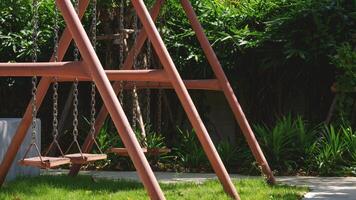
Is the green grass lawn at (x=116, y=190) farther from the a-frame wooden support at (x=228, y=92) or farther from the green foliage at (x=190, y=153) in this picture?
the green foliage at (x=190, y=153)

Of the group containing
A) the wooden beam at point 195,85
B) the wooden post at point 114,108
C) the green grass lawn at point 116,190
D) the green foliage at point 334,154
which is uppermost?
the wooden post at point 114,108

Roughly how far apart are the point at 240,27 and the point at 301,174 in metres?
2.99

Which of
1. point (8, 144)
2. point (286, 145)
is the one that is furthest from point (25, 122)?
point (286, 145)

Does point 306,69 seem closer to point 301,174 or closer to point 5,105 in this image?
point 301,174

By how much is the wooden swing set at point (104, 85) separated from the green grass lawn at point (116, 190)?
0.30 meters

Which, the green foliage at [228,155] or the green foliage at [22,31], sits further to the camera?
the green foliage at [22,31]

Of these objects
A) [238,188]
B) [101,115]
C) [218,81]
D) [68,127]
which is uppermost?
[218,81]

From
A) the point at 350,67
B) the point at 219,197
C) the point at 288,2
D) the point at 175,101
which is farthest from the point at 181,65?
the point at 219,197

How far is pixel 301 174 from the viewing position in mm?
9594

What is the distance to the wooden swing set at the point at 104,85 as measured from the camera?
4.46 meters

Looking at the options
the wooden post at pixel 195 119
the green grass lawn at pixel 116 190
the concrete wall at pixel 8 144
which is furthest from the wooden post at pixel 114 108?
the concrete wall at pixel 8 144

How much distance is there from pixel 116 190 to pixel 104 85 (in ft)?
9.92

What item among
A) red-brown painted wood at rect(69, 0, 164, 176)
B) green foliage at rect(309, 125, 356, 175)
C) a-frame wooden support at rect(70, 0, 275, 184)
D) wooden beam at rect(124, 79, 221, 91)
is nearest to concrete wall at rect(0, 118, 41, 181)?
red-brown painted wood at rect(69, 0, 164, 176)

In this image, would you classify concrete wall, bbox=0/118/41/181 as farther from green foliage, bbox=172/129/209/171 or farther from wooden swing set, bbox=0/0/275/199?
green foliage, bbox=172/129/209/171
